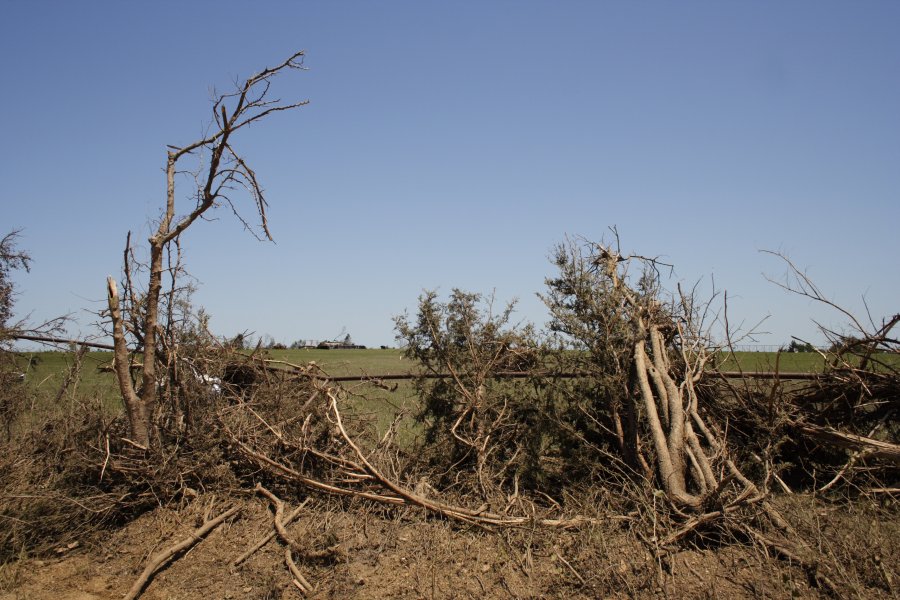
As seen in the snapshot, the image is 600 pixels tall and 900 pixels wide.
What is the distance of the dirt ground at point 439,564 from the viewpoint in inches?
175

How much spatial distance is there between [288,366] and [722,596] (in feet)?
17.5

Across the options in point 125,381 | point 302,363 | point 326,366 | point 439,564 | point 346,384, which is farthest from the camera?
point 326,366

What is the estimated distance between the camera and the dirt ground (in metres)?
4.45

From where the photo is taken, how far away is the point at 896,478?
235 inches

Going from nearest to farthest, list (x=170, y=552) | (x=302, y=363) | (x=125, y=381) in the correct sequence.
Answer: (x=170, y=552) < (x=125, y=381) < (x=302, y=363)

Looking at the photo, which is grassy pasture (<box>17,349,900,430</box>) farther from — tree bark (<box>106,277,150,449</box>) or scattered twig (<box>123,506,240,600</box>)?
scattered twig (<box>123,506,240,600</box>)

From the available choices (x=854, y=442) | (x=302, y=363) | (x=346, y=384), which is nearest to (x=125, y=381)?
(x=302, y=363)

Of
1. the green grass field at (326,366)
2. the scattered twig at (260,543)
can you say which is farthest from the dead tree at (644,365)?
the scattered twig at (260,543)

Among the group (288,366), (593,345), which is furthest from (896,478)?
(288,366)

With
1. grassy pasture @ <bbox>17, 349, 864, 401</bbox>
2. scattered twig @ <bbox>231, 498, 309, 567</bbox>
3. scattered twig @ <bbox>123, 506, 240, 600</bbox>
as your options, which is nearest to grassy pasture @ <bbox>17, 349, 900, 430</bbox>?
grassy pasture @ <bbox>17, 349, 864, 401</bbox>

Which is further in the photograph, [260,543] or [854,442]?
[854,442]

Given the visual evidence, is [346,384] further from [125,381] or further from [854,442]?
[854,442]

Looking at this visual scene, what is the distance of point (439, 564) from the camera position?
194 inches

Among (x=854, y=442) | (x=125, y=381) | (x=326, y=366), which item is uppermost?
(x=326, y=366)
